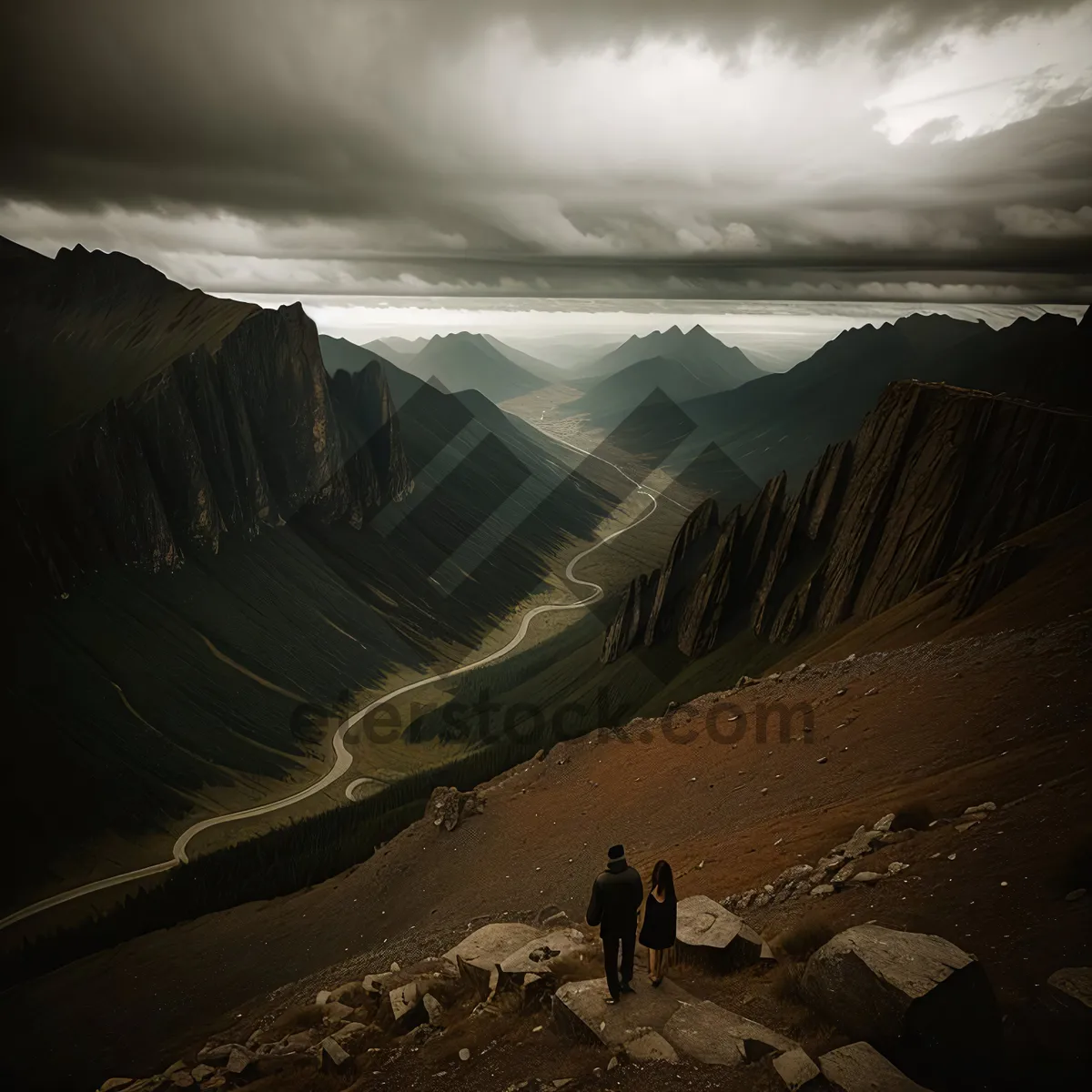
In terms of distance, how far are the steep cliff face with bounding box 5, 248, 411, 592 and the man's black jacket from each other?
4708 inches

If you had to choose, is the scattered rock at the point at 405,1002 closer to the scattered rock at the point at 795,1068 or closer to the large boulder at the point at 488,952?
the large boulder at the point at 488,952

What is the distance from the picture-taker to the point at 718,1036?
12.3m

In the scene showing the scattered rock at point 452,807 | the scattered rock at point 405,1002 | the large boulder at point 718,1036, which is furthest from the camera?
the scattered rock at point 452,807

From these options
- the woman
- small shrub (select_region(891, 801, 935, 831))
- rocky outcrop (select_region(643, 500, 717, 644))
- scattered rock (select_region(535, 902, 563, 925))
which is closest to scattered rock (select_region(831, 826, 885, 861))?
small shrub (select_region(891, 801, 935, 831))

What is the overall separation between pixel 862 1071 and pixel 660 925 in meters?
4.25

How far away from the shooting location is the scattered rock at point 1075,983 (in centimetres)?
1107

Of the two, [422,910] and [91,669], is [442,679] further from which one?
[422,910]

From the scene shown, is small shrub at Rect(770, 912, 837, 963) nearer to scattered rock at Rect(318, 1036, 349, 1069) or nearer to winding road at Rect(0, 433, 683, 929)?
scattered rock at Rect(318, 1036, 349, 1069)

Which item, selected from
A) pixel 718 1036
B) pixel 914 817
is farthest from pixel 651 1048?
pixel 914 817

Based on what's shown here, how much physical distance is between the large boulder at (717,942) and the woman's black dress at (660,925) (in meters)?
1.37

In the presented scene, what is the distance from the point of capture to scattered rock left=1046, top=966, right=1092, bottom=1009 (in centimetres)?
1107

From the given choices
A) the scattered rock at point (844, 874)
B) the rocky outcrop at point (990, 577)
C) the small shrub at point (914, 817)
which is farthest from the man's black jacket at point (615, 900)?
the rocky outcrop at point (990, 577)

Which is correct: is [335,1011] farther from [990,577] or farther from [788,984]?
[990,577]

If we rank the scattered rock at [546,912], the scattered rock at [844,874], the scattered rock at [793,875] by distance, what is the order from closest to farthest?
the scattered rock at [844,874] < the scattered rock at [793,875] < the scattered rock at [546,912]
